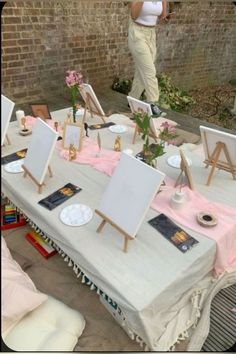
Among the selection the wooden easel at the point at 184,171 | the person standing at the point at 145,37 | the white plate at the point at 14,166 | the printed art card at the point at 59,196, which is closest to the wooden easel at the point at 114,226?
the printed art card at the point at 59,196

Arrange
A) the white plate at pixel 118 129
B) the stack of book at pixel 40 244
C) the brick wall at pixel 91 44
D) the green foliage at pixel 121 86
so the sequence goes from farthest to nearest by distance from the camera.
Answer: the green foliage at pixel 121 86
the brick wall at pixel 91 44
the white plate at pixel 118 129
the stack of book at pixel 40 244

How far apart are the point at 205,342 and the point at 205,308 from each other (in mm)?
137

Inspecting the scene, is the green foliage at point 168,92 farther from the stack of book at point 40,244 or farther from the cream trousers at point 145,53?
the stack of book at point 40,244

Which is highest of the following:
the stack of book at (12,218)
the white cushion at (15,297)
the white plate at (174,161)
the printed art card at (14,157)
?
the printed art card at (14,157)

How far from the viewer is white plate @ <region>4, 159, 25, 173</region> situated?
5.99ft

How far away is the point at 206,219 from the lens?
1471 millimetres

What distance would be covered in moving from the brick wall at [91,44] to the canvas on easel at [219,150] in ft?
5.98

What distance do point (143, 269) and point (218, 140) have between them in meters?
0.96

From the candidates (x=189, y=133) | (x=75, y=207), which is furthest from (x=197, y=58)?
(x=75, y=207)

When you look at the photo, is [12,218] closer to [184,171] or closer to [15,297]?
[15,297]

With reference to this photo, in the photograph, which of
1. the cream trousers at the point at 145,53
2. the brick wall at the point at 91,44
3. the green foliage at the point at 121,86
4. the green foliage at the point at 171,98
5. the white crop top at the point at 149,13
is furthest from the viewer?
the green foliage at the point at 121,86

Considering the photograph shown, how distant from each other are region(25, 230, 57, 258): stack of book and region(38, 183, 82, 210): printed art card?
12.5 inches

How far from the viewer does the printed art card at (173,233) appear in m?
1.34

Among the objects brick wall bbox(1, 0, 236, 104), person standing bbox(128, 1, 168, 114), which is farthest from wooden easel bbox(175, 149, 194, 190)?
brick wall bbox(1, 0, 236, 104)
